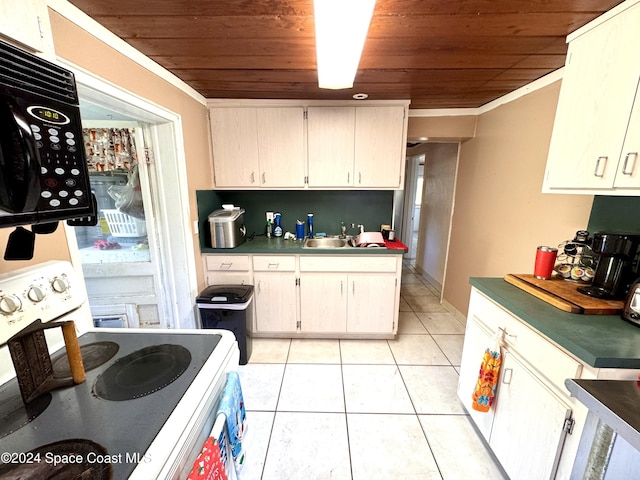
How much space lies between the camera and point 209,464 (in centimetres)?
67

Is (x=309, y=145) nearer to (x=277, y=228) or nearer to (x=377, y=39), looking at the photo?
(x=277, y=228)

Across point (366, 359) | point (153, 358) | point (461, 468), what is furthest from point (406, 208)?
point (153, 358)

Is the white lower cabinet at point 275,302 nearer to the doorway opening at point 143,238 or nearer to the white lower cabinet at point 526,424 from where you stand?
the doorway opening at point 143,238

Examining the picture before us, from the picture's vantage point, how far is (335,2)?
2.74ft

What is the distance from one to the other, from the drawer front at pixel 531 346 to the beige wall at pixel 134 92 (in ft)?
6.38

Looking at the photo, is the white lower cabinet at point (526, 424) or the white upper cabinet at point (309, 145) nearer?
the white lower cabinet at point (526, 424)

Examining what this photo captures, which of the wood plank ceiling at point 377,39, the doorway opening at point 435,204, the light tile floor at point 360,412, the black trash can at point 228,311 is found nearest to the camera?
the wood plank ceiling at point 377,39

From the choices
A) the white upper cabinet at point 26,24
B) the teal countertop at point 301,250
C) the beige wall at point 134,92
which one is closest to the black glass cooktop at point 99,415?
the beige wall at point 134,92

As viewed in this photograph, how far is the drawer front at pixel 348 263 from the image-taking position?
2.37 metres

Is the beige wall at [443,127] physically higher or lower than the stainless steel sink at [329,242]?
higher

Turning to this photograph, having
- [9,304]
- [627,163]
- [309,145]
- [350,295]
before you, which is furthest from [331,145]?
[9,304]

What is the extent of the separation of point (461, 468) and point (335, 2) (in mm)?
2201

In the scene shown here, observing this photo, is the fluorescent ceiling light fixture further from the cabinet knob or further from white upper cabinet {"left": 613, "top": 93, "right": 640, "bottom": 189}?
the cabinet knob

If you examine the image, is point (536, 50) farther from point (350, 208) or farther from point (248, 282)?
point (248, 282)
